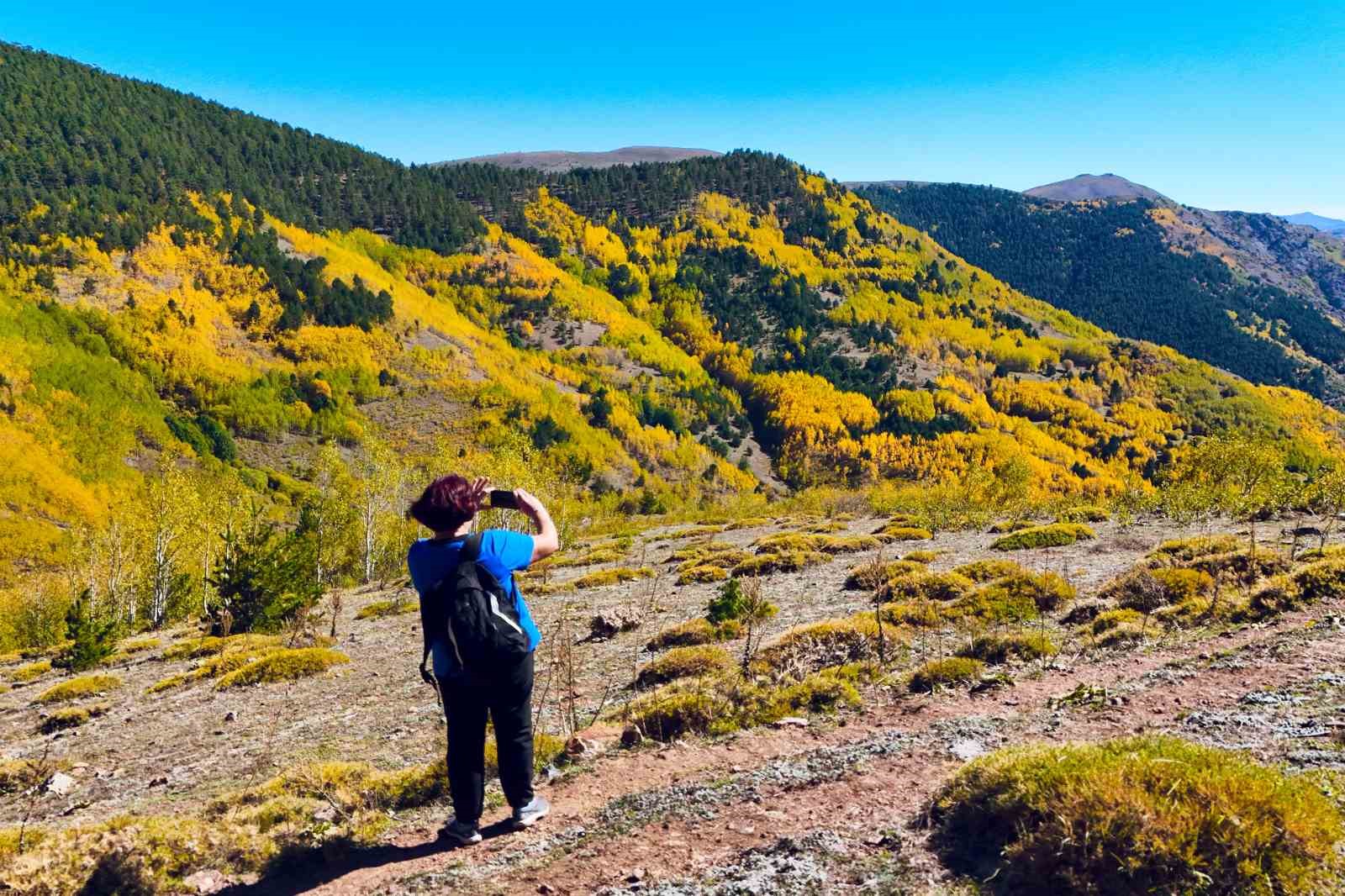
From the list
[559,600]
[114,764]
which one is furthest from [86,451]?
[114,764]

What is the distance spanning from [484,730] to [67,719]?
18.1 m

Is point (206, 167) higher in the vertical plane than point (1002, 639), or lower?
higher

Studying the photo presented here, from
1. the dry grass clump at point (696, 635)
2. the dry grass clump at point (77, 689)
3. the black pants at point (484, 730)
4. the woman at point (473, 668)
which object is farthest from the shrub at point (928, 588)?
the dry grass clump at point (77, 689)

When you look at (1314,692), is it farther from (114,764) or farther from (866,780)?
(114,764)

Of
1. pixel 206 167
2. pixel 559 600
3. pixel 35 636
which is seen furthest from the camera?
pixel 206 167

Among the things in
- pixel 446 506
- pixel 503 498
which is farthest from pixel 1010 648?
pixel 446 506

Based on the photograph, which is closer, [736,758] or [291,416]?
[736,758]

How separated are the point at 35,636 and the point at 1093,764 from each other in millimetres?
68304

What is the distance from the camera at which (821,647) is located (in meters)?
13.0

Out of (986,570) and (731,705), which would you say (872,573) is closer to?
(986,570)

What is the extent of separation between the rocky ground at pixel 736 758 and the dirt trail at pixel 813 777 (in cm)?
3

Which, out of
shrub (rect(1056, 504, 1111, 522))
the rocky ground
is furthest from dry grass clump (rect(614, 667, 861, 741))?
shrub (rect(1056, 504, 1111, 522))

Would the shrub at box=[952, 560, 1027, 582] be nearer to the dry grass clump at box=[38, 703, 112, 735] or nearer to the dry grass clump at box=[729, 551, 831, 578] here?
the dry grass clump at box=[729, 551, 831, 578]

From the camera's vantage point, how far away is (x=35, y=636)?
168 ft
